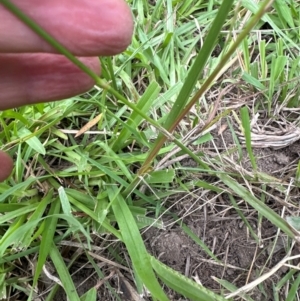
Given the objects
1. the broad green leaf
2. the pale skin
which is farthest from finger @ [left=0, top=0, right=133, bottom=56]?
the broad green leaf

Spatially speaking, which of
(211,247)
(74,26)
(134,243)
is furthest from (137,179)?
(74,26)

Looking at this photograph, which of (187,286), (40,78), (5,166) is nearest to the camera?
(187,286)

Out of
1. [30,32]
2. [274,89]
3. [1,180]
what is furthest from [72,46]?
[274,89]

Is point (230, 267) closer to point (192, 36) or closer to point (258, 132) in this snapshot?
point (258, 132)

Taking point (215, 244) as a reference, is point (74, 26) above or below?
above

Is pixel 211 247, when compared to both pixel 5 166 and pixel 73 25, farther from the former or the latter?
pixel 73 25

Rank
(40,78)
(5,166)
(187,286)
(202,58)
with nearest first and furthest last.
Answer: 1. (202,58)
2. (187,286)
3. (40,78)
4. (5,166)
